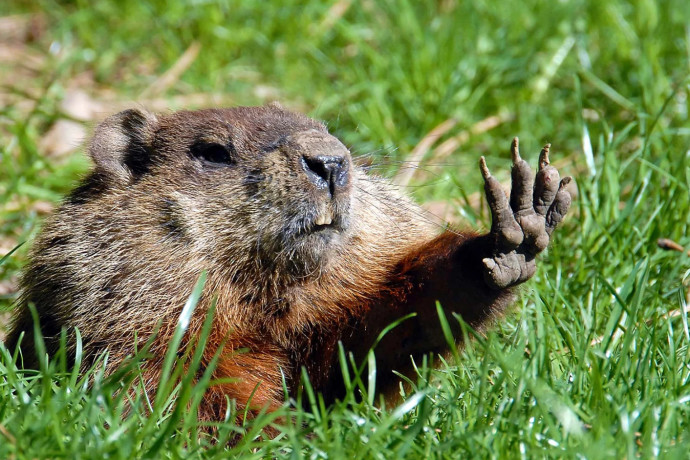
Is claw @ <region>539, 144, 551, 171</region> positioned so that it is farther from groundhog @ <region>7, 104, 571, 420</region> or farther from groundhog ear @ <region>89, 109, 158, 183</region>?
groundhog ear @ <region>89, 109, 158, 183</region>

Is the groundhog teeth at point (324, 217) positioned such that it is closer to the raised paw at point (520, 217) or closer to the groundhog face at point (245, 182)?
the groundhog face at point (245, 182)

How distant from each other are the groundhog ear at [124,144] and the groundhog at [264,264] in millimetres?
88

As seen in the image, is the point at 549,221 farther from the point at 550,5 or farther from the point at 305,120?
the point at 550,5

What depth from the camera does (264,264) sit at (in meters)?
3.69

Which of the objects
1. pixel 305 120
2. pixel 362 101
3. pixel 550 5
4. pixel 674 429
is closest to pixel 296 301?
pixel 305 120

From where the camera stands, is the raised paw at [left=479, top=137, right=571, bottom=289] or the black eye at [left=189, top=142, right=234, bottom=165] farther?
the black eye at [left=189, top=142, right=234, bottom=165]

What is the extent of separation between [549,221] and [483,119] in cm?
312

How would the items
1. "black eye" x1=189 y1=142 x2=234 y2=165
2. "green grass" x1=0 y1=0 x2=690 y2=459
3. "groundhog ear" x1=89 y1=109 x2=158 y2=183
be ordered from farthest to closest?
"groundhog ear" x1=89 y1=109 x2=158 y2=183, "black eye" x1=189 y1=142 x2=234 y2=165, "green grass" x1=0 y1=0 x2=690 y2=459

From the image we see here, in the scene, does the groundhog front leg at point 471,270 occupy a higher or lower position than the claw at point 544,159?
lower

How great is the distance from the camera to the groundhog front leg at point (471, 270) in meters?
3.36

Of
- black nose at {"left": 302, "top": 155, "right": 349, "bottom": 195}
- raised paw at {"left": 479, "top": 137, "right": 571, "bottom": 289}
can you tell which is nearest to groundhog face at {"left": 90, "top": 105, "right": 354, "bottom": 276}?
black nose at {"left": 302, "top": 155, "right": 349, "bottom": 195}

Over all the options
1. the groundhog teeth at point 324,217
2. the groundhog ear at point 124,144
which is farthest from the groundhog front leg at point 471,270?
the groundhog ear at point 124,144

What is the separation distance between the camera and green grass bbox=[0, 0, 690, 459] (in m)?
2.79

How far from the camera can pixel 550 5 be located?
6.73 m
